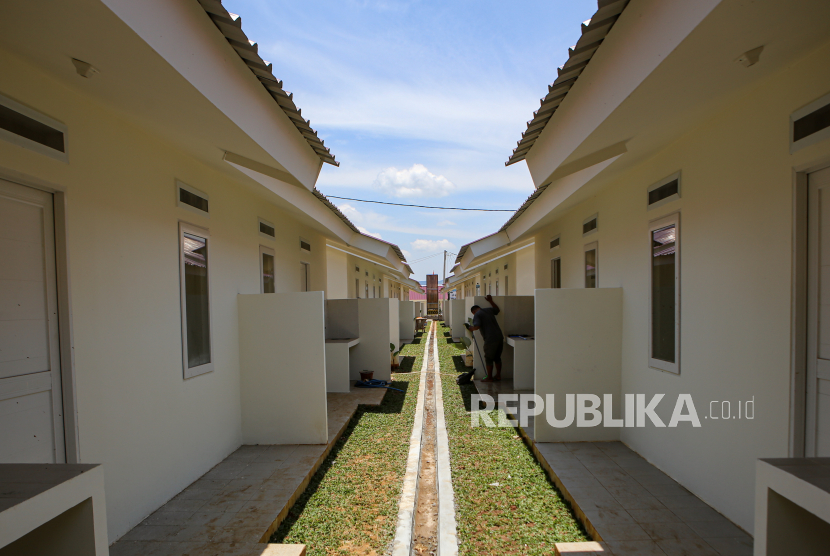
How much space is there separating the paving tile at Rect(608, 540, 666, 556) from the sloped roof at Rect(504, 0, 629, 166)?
11.9 ft

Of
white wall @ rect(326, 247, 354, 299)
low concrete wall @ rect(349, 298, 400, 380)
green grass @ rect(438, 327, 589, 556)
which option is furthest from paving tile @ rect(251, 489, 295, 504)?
white wall @ rect(326, 247, 354, 299)

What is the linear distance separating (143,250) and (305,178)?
2.00 metres

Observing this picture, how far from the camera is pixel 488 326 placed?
8945 millimetres

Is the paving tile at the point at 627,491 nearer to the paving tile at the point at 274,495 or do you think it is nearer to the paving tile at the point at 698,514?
the paving tile at the point at 698,514

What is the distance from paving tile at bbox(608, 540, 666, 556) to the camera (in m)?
3.06

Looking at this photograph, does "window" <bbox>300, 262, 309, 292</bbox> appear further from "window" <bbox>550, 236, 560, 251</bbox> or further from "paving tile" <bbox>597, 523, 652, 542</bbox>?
"paving tile" <bbox>597, 523, 652, 542</bbox>

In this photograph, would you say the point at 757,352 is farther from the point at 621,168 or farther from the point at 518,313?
the point at 518,313

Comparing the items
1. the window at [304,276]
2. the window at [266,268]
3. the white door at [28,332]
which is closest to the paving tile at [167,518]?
the white door at [28,332]

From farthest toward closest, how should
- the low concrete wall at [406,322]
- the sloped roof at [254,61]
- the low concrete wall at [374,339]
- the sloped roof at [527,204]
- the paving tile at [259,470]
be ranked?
the low concrete wall at [406,322]
the low concrete wall at [374,339]
the sloped roof at [527,204]
the paving tile at [259,470]
the sloped roof at [254,61]

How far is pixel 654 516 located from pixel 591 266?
3942 millimetres

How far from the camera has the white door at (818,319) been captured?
262 centimetres

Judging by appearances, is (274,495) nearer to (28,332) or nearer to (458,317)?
(28,332)

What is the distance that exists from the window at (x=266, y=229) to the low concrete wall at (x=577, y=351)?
4126 mm

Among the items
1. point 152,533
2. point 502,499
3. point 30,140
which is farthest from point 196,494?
point 30,140
